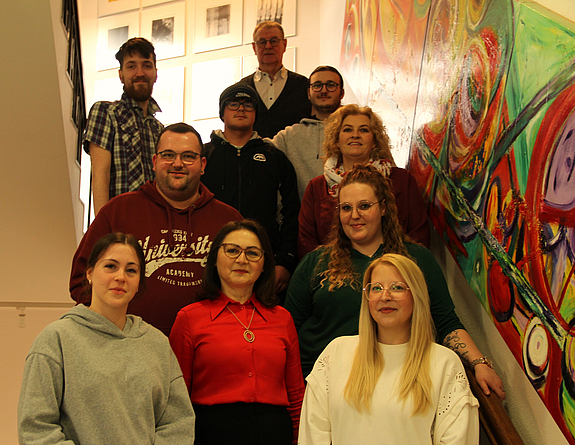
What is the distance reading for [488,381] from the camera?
203cm

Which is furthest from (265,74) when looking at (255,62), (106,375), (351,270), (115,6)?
(115,6)

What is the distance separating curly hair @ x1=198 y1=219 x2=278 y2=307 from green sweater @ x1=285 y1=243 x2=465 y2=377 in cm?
18

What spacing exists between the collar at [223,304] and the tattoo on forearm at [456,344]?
27.7 inches

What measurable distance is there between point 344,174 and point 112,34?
21.8ft

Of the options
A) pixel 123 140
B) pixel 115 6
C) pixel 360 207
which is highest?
pixel 115 6

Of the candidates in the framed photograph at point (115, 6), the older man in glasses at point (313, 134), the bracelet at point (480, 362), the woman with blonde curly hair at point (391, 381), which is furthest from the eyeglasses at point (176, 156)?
the framed photograph at point (115, 6)

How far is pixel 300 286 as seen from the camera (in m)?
2.52

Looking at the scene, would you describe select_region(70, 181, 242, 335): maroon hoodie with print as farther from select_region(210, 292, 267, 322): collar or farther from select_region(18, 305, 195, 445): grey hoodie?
select_region(18, 305, 195, 445): grey hoodie

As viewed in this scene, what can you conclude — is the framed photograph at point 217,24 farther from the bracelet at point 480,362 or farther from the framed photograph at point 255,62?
the bracelet at point 480,362

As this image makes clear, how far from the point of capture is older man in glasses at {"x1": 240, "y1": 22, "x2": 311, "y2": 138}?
429 centimetres

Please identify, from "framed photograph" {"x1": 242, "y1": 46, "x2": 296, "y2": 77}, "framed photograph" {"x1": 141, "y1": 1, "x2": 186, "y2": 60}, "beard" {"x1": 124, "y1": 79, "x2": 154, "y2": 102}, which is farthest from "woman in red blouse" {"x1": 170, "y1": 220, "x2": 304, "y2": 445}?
"framed photograph" {"x1": 141, "y1": 1, "x2": 186, "y2": 60}

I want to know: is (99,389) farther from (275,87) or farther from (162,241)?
(275,87)

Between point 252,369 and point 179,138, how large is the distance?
1069 mm

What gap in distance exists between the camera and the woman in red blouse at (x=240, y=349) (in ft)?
6.74
